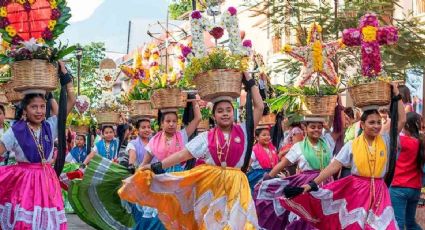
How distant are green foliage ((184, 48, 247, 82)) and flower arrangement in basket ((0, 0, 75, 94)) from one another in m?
1.19

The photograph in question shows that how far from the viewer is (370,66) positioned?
34.6 feet

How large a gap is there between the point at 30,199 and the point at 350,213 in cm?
317

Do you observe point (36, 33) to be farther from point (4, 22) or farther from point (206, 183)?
point (206, 183)

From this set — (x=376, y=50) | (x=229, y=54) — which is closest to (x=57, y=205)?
(x=229, y=54)

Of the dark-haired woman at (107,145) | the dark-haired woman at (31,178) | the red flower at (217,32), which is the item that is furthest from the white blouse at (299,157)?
the dark-haired woman at (107,145)

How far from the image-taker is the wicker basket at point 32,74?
31.1 feet

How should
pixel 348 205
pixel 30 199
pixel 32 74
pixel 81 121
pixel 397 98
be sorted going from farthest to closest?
pixel 81 121 < pixel 348 205 < pixel 397 98 < pixel 30 199 < pixel 32 74

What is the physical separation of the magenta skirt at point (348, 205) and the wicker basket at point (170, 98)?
6.59 ft

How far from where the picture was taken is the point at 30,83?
9.50 m

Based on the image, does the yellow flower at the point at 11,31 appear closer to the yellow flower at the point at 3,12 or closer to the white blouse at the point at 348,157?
the yellow flower at the point at 3,12

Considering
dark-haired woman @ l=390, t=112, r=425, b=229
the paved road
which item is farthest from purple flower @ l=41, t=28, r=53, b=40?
the paved road

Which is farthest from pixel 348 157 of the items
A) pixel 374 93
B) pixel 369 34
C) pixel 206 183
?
pixel 206 183

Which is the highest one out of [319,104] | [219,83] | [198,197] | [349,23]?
[349,23]

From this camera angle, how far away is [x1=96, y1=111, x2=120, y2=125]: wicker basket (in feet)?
59.5
